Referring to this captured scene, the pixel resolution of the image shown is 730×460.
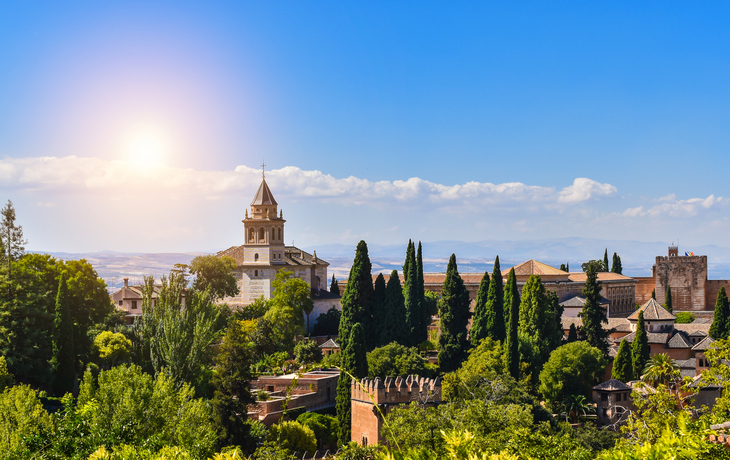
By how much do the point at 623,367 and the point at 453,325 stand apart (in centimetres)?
997

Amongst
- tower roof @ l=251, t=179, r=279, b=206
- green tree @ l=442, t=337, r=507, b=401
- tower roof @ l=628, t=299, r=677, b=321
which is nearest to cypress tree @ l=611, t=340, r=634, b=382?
green tree @ l=442, t=337, r=507, b=401

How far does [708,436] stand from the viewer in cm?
1483

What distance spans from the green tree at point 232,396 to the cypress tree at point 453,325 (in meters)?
14.7

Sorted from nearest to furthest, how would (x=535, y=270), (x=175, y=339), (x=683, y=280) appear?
(x=175, y=339) → (x=535, y=270) → (x=683, y=280)

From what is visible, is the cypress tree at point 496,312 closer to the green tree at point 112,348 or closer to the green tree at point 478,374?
the green tree at point 478,374

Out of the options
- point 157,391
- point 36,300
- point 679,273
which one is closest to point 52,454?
point 157,391

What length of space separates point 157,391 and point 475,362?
19.3m

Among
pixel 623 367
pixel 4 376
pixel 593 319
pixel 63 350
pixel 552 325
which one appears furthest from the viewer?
pixel 593 319

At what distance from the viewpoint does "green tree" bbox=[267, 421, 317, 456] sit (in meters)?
34.7

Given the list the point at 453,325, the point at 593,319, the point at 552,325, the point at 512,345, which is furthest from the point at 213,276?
the point at 593,319

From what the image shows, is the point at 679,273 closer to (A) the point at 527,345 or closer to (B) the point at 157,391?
(A) the point at 527,345

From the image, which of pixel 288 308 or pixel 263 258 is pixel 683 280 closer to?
pixel 263 258

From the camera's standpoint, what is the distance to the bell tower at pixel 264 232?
59594 millimetres

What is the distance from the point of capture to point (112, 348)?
39.3 m
